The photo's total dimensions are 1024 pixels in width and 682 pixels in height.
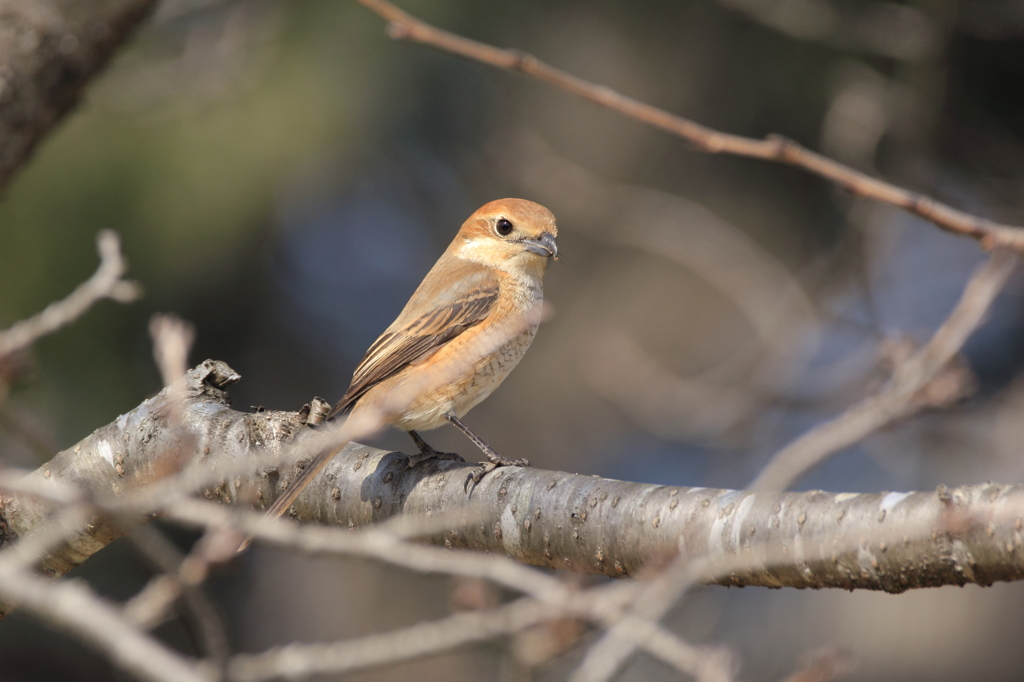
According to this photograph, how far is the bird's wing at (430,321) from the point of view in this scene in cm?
371

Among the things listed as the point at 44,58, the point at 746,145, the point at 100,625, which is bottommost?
the point at 100,625

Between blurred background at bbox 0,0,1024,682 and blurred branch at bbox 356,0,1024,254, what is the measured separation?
312 cm

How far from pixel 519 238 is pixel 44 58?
2.04 m

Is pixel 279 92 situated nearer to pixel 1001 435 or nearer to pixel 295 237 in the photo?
pixel 295 237

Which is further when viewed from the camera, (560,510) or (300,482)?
(300,482)

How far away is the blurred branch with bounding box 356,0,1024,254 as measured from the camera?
1815 mm

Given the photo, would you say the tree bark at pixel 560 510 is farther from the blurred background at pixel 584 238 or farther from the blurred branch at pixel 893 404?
the blurred background at pixel 584 238

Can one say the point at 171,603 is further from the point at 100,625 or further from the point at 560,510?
the point at 560,510

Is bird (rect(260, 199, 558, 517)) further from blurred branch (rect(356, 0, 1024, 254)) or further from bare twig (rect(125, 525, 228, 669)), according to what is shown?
blurred branch (rect(356, 0, 1024, 254))

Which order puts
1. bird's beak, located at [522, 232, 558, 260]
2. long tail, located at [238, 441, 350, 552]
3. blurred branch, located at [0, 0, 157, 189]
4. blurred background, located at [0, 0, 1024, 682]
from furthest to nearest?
blurred background, located at [0, 0, 1024, 682] < bird's beak, located at [522, 232, 558, 260] < blurred branch, located at [0, 0, 157, 189] < long tail, located at [238, 441, 350, 552]

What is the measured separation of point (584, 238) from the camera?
852cm

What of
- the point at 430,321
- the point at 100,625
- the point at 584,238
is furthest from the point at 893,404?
the point at 584,238

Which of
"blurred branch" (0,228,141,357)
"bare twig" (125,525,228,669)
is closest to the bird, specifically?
"blurred branch" (0,228,141,357)

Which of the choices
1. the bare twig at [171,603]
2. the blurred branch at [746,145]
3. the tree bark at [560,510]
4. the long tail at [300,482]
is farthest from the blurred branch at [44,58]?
the bare twig at [171,603]
